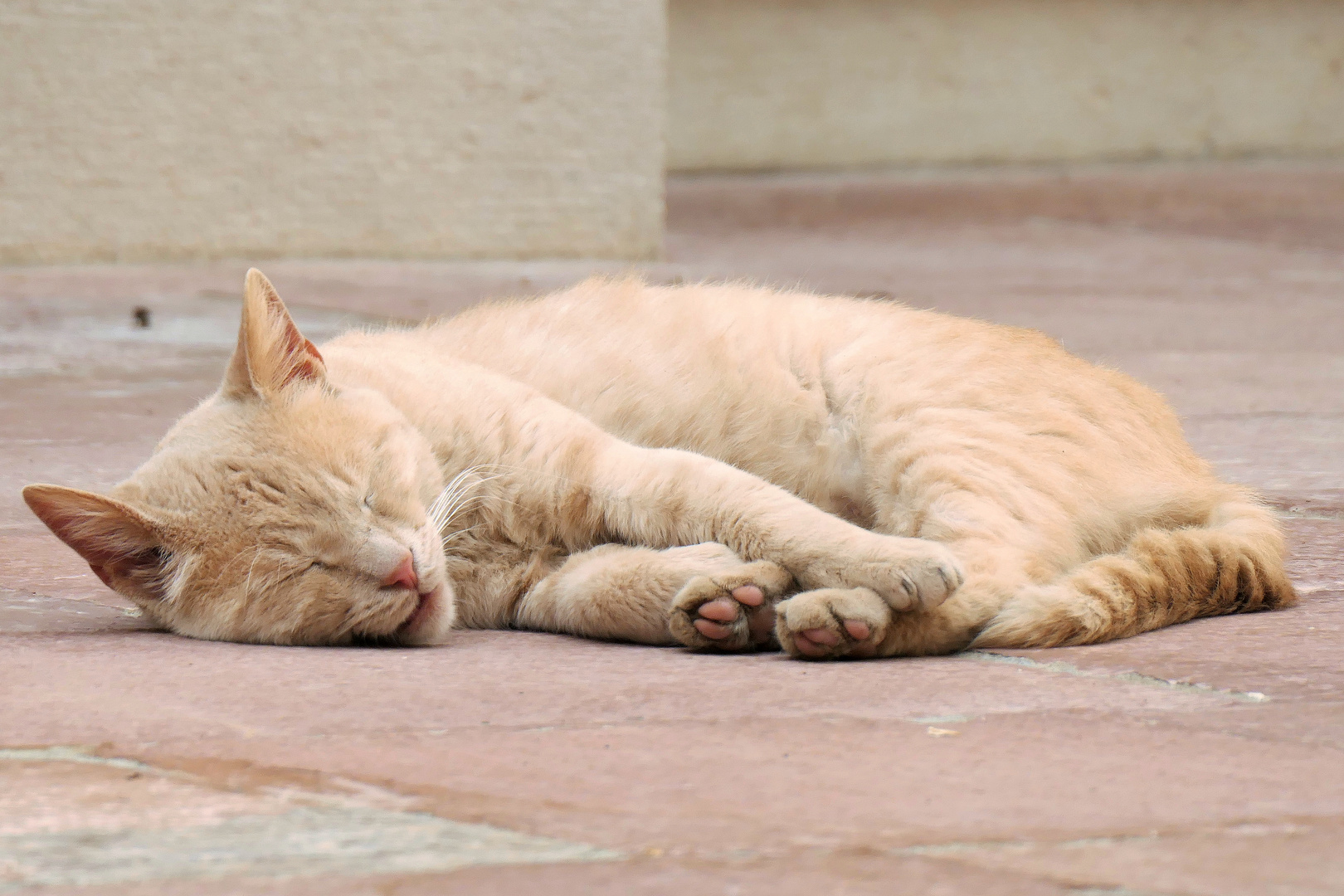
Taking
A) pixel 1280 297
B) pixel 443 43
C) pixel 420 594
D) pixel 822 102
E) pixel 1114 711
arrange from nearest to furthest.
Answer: pixel 1114 711
pixel 420 594
pixel 1280 297
pixel 443 43
pixel 822 102

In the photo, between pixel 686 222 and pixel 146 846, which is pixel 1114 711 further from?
pixel 686 222

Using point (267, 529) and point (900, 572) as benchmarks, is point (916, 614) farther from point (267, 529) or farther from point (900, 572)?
point (267, 529)

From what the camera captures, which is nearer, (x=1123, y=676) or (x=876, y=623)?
(x=1123, y=676)

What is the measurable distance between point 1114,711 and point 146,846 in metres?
1.19

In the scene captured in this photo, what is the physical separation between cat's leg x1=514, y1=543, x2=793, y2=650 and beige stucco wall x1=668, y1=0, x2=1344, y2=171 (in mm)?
11249

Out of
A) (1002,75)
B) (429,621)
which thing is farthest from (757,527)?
(1002,75)

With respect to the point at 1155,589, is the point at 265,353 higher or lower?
higher

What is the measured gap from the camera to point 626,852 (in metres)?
1.65

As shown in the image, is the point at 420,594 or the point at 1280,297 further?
the point at 1280,297

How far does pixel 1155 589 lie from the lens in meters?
2.70

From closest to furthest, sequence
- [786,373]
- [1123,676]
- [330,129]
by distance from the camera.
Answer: [1123,676]
[786,373]
[330,129]

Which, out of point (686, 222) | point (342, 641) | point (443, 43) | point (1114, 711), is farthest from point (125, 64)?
point (1114, 711)

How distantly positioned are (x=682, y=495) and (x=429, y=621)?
0.47 meters

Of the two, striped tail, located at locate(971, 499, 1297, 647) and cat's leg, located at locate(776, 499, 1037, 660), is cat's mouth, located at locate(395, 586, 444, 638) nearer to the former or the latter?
cat's leg, located at locate(776, 499, 1037, 660)
